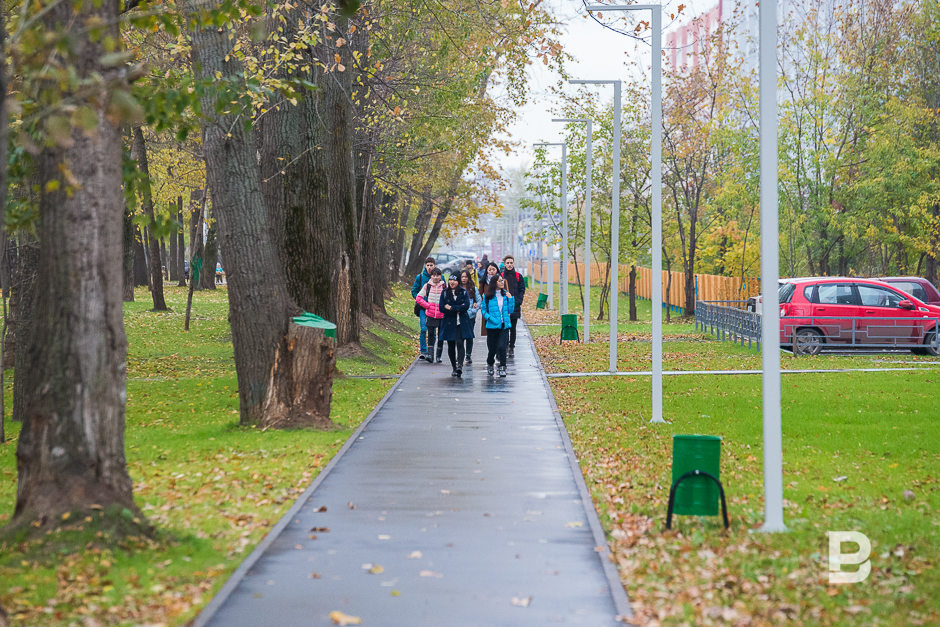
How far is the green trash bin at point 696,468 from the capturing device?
25.9 feet

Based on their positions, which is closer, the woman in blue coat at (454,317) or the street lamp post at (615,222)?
the street lamp post at (615,222)

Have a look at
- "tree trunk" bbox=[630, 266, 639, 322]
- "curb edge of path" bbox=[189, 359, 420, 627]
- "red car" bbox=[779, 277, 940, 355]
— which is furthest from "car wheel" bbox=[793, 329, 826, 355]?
"tree trunk" bbox=[630, 266, 639, 322]

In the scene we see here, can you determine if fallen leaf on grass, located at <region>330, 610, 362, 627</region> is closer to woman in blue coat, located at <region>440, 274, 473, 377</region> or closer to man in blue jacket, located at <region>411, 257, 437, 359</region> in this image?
woman in blue coat, located at <region>440, 274, 473, 377</region>

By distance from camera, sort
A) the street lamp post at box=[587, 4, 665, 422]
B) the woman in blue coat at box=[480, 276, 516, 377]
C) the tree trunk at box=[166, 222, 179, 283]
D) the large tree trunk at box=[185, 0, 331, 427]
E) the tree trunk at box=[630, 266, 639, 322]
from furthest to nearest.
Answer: the tree trunk at box=[166, 222, 179, 283] → the tree trunk at box=[630, 266, 639, 322] → the woman in blue coat at box=[480, 276, 516, 377] → the street lamp post at box=[587, 4, 665, 422] → the large tree trunk at box=[185, 0, 331, 427]

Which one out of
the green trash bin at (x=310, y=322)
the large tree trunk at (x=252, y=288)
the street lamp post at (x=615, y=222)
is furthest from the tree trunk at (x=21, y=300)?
the street lamp post at (x=615, y=222)

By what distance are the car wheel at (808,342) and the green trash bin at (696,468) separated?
53.2 ft

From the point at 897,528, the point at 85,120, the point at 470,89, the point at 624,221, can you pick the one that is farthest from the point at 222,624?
the point at 624,221

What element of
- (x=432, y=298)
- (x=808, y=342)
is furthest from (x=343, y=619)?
(x=808, y=342)

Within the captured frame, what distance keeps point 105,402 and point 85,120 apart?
2.79 m

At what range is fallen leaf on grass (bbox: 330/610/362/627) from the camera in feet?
18.5

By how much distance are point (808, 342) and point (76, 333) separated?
19481 mm

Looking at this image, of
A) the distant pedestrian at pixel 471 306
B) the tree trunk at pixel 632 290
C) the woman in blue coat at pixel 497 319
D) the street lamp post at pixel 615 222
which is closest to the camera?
the street lamp post at pixel 615 222

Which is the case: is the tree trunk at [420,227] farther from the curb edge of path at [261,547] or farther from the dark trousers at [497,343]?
the curb edge of path at [261,547]

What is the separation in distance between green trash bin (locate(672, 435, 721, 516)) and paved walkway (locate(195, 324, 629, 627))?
2.23ft
